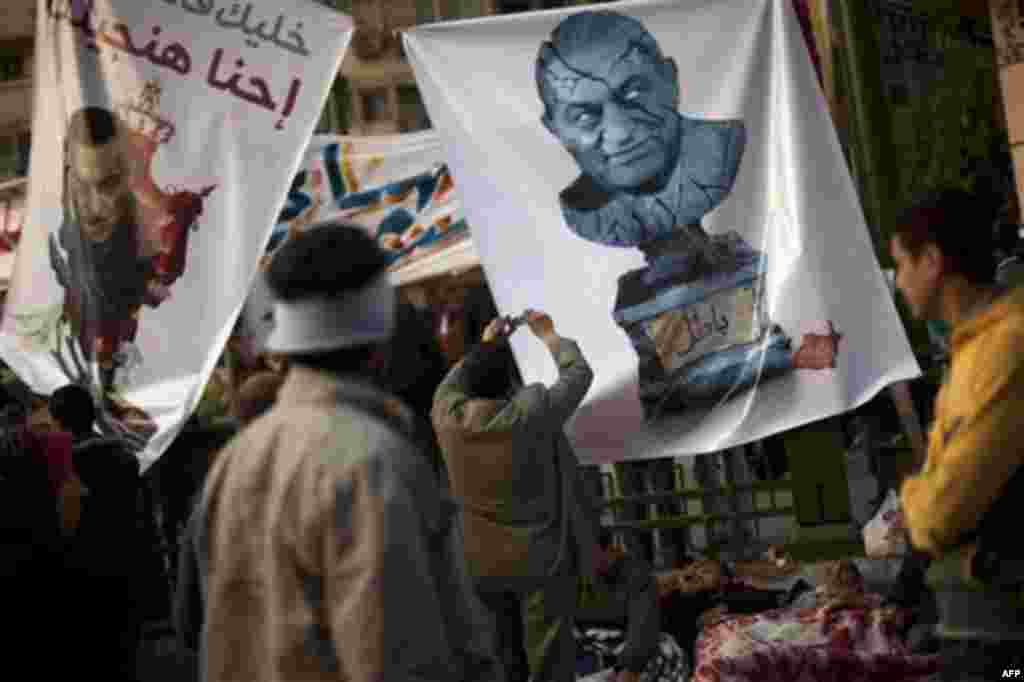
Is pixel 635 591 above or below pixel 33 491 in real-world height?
below

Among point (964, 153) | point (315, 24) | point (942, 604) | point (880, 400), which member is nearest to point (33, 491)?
point (315, 24)

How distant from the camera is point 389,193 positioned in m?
9.27

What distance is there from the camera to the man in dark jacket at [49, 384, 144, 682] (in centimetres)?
678

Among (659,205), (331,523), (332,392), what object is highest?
(332,392)

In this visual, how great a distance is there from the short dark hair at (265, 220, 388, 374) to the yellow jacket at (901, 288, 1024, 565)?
47.0 inches

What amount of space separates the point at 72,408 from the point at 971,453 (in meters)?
4.84

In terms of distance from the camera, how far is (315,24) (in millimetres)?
7766

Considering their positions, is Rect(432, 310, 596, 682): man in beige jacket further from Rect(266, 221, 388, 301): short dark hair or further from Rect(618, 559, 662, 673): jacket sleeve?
Rect(266, 221, 388, 301): short dark hair

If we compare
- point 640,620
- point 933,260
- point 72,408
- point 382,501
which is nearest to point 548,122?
point 640,620

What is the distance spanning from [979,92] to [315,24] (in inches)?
250

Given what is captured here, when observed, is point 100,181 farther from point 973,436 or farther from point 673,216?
point 973,436

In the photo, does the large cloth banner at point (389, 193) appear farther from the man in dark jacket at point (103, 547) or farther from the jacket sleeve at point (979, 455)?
the jacket sleeve at point (979, 455)

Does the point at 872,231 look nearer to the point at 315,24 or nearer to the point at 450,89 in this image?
the point at 450,89

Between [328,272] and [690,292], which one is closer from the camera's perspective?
[328,272]
